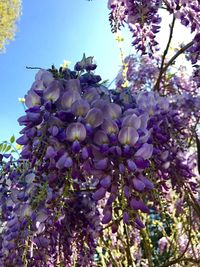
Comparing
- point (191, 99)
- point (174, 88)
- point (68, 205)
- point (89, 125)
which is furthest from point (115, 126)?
point (174, 88)

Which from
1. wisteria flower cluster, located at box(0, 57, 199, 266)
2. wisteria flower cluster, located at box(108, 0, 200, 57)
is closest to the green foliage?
wisteria flower cluster, located at box(108, 0, 200, 57)

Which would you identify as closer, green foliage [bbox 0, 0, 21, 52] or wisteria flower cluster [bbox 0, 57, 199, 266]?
wisteria flower cluster [bbox 0, 57, 199, 266]

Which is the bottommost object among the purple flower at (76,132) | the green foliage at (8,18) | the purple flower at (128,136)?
the purple flower at (128,136)

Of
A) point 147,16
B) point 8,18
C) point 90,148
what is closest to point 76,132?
point 90,148

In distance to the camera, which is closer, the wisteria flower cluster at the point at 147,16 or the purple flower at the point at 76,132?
the purple flower at the point at 76,132

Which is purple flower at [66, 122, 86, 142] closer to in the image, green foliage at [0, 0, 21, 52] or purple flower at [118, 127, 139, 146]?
purple flower at [118, 127, 139, 146]

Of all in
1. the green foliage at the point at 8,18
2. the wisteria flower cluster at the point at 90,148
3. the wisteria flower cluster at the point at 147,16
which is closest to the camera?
the wisteria flower cluster at the point at 90,148

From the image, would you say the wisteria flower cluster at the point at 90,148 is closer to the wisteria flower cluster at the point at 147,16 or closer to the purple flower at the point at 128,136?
the purple flower at the point at 128,136

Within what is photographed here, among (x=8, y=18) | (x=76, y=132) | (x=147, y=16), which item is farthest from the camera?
(x=8, y=18)

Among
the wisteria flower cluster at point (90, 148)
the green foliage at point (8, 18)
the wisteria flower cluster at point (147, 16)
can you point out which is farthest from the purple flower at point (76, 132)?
the green foliage at point (8, 18)

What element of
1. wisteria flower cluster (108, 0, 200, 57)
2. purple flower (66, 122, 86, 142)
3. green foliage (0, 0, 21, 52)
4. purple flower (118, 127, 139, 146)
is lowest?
purple flower (118, 127, 139, 146)

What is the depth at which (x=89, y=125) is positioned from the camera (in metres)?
1.09

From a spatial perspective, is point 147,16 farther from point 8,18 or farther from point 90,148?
point 8,18

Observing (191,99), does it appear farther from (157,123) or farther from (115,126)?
Result: (115,126)
